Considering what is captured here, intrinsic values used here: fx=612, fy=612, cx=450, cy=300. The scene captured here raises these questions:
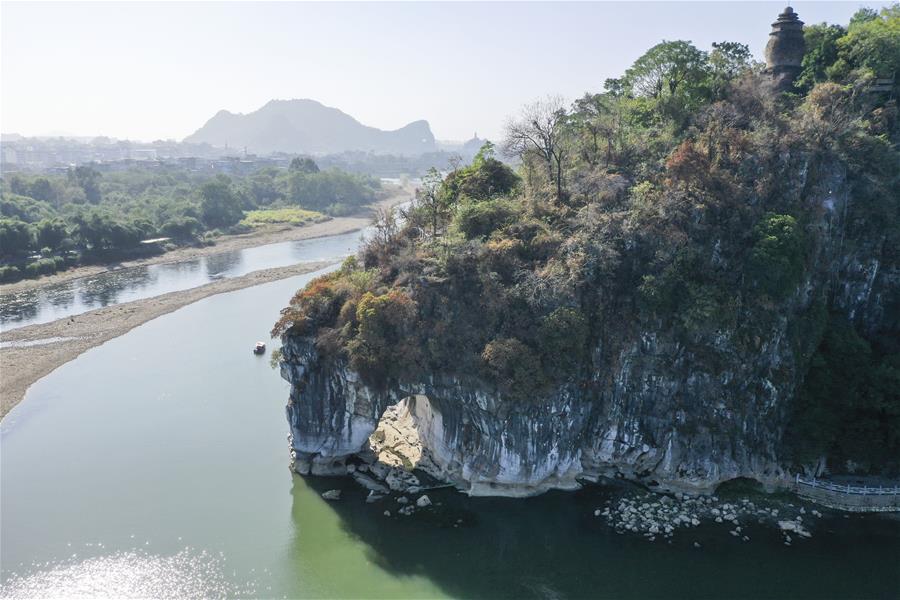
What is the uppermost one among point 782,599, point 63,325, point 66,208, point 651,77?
point 651,77

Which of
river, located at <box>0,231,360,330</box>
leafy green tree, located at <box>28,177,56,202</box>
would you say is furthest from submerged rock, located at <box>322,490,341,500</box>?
leafy green tree, located at <box>28,177,56,202</box>

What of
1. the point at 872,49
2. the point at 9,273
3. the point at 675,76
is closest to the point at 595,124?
the point at 675,76

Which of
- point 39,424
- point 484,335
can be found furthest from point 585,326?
point 39,424

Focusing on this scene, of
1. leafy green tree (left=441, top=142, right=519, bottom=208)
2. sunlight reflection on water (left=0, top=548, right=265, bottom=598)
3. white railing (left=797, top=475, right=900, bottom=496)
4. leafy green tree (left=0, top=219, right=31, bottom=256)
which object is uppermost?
leafy green tree (left=441, top=142, right=519, bottom=208)

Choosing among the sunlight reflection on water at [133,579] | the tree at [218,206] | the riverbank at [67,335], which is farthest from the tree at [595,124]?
the tree at [218,206]

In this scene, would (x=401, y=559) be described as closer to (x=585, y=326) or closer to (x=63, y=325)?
(x=585, y=326)

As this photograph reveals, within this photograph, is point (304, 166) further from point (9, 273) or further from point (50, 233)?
point (9, 273)

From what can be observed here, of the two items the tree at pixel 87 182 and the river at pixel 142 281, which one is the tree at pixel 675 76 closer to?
the river at pixel 142 281

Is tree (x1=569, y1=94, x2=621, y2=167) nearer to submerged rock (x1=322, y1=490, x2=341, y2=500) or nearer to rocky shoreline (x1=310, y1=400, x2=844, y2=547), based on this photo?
→ rocky shoreline (x1=310, y1=400, x2=844, y2=547)
